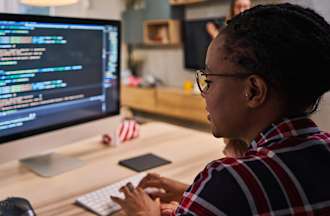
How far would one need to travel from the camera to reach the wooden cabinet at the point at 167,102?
144 inches

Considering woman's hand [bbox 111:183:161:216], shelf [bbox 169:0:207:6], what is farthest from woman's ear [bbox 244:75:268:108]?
shelf [bbox 169:0:207:6]

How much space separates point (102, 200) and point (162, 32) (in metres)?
3.56

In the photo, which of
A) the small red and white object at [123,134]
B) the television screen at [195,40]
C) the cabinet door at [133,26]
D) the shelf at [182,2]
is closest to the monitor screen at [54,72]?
the small red and white object at [123,134]

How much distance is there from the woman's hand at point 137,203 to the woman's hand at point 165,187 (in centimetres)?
5

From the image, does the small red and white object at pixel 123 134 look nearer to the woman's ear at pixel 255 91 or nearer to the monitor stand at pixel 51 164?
the monitor stand at pixel 51 164

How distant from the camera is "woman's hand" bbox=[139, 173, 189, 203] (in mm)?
1061

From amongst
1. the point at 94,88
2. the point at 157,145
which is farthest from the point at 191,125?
the point at 94,88

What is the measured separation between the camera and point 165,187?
1088mm

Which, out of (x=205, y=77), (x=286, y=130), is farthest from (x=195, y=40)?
(x=286, y=130)

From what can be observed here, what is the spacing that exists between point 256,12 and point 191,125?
3269 millimetres

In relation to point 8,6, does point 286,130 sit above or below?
below

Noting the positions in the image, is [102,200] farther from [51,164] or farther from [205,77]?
[205,77]

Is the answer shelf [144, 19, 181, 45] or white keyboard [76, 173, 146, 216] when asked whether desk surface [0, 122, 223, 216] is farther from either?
shelf [144, 19, 181, 45]

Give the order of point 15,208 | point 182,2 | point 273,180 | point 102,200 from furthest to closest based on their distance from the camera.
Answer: point 182,2 < point 102,200 < point 15,208 < point 273,180
